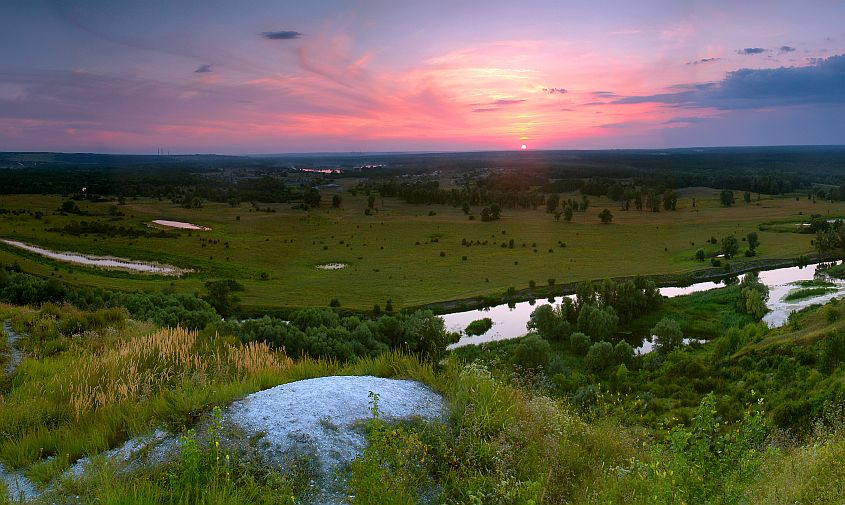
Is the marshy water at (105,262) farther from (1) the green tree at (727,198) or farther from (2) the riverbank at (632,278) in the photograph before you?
(1) the green tree at (727,198)

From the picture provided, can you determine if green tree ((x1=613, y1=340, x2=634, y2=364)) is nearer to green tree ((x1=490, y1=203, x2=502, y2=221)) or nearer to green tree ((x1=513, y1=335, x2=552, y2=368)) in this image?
green tree ((x1=513, y1=335, x2=552, y2=368))

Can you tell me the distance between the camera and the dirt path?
35.3 ft

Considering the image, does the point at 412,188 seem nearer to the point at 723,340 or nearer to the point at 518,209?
the point at 518,209

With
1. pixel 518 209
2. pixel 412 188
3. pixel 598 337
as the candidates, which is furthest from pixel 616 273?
pixel 412 188

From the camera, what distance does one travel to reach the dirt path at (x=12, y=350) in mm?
10750

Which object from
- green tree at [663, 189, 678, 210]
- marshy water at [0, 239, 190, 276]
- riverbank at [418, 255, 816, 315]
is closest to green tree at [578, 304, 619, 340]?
riverbank at [418, 255, 816, 315]

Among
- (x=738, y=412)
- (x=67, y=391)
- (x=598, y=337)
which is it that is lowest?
(x=598, y=337)

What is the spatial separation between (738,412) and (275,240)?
215 feet

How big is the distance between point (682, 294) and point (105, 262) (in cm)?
6340

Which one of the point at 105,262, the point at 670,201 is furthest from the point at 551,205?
the point at 105,262

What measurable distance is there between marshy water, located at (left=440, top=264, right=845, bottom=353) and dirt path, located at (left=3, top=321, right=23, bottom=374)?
101 ft

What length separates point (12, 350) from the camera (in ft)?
40.2

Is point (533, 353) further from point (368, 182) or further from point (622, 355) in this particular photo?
point (368, 182)

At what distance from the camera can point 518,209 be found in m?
122
